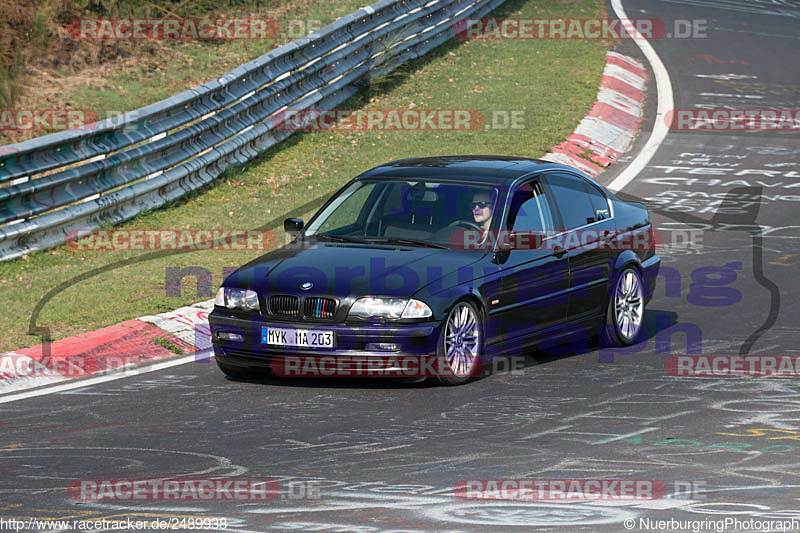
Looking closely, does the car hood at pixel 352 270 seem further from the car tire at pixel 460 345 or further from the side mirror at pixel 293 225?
the side mirror at pixel 293 225

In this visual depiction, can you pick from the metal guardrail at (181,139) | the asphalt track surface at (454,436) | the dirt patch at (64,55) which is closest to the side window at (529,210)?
the asphalt track surface at (454,436)

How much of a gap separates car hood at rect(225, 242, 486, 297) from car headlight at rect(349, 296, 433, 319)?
0.05 m

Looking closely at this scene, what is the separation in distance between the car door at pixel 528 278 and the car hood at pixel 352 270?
362 mm

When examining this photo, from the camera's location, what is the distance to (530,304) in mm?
10055

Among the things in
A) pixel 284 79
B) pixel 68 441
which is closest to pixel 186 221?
pixel 284 79

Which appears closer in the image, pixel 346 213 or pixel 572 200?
pixel 346 213

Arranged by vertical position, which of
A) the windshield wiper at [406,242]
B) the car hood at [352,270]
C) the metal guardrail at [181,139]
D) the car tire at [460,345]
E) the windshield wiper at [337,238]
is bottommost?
the car tire at [460,345]

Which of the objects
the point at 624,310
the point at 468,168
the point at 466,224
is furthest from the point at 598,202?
the point at 466,224

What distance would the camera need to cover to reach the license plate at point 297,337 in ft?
29.7

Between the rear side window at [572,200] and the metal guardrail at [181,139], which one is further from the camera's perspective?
the metal guardrail at [181,139]

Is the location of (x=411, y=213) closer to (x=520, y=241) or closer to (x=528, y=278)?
(x=520, y=241)

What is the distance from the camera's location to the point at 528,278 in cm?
1004

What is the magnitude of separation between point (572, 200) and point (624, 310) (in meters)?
1.03

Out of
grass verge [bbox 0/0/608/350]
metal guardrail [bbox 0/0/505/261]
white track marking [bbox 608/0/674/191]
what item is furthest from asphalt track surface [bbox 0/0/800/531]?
white track marking [bbox 608/0/674/191]
